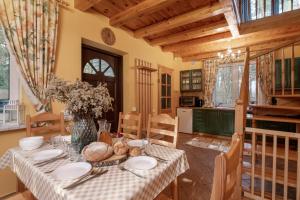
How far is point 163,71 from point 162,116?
3001 mm

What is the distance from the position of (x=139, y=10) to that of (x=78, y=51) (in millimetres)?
1093

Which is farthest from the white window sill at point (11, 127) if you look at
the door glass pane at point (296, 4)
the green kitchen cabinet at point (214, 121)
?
the door glass pane at point (296, 4)

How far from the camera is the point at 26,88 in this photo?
1.91 m

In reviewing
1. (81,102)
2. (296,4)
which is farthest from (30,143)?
(296,4)

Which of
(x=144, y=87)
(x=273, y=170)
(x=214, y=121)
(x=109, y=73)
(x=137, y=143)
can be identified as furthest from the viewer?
(x=214, y=121)

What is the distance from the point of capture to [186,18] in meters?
2.76

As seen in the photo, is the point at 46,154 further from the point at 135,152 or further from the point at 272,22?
the point at 272,22

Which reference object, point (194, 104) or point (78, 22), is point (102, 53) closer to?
point (78, 22)

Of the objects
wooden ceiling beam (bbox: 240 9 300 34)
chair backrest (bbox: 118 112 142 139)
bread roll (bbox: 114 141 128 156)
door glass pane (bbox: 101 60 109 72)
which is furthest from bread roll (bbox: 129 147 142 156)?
wooden ceiling beam (bbox: 240 9 300 34)

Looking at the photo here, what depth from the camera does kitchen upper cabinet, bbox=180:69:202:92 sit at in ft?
17.1

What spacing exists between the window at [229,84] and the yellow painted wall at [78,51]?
2.22 metres

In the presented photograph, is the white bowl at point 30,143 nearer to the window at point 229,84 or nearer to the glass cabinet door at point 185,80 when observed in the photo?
the glass cabinet door at point 185,80

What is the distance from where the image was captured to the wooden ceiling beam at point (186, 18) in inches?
97.7

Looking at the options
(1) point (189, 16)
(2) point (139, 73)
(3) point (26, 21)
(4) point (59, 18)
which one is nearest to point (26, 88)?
(3) point (26, 21)
